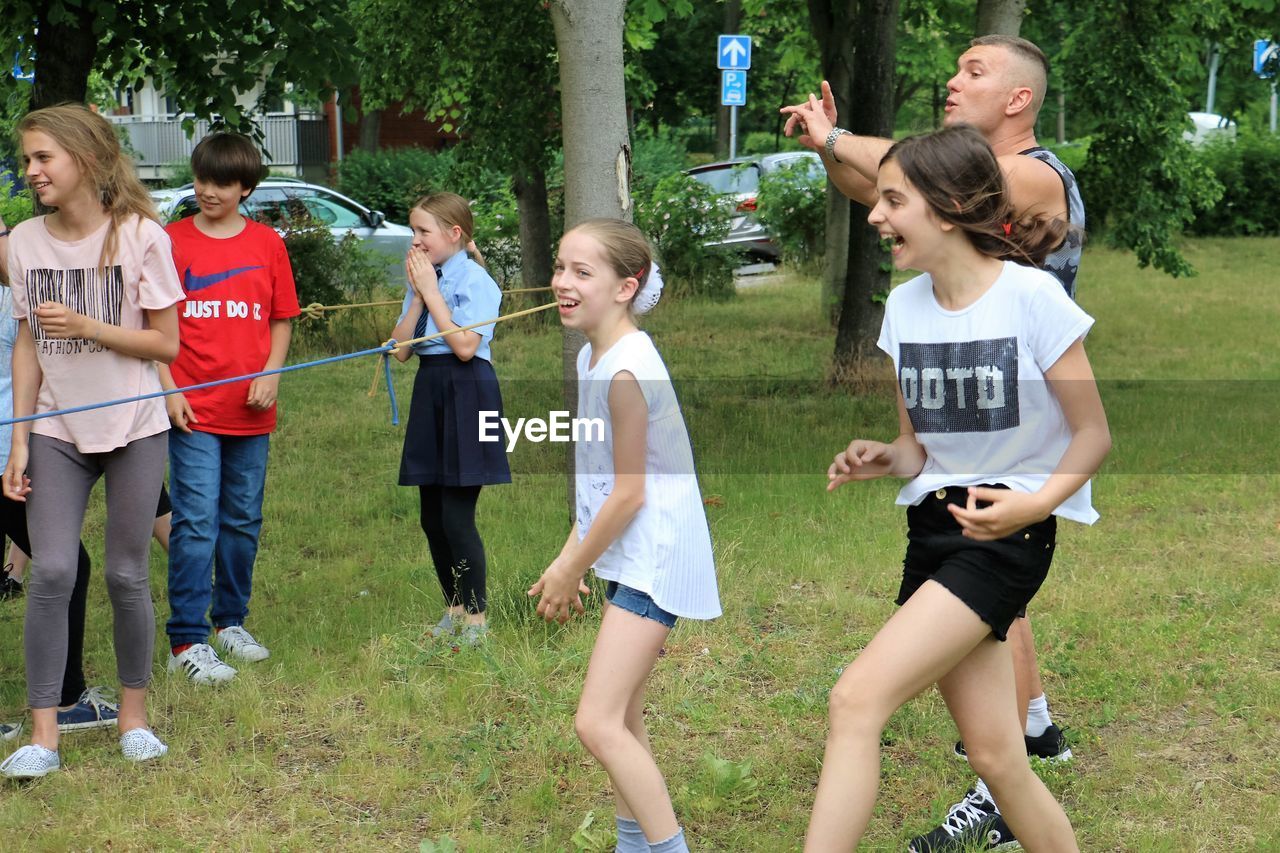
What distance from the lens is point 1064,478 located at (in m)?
2.86

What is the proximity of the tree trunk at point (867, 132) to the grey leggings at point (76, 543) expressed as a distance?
7.24m

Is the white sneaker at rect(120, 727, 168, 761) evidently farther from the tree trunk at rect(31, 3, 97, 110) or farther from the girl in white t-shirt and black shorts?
the tree trunk at rect(31, 3, 97, 110)

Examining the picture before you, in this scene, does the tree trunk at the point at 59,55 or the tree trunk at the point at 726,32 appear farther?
the tree trunk at the point at 726,32

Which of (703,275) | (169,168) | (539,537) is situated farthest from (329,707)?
(169,168)

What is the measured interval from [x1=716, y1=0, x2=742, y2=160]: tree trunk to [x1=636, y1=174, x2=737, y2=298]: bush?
46.6 ft

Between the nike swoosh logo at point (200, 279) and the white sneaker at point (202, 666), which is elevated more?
the nike swoosh logo at point (200, 279)

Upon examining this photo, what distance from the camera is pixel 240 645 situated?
532cm

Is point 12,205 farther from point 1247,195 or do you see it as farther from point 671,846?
point 1247,195

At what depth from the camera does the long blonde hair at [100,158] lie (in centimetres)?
408

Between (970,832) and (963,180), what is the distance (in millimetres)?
1784

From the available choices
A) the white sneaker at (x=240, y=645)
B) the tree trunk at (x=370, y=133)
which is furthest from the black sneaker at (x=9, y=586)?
the tree trunk at (x=370, y=133)

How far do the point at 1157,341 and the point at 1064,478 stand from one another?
1172 cm

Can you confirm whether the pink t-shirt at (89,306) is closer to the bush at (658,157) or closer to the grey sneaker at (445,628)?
the grey sneaker at (445,628)

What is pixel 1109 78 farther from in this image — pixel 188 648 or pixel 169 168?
pixel 169 168
